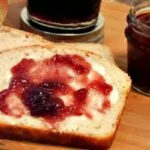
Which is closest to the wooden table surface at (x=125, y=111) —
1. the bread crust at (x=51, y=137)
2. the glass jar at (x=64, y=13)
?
the bread crust at (x=51, y=137)

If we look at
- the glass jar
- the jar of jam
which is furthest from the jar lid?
the jar of jam

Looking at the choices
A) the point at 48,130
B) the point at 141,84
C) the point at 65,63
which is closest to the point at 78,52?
the point at 65,63

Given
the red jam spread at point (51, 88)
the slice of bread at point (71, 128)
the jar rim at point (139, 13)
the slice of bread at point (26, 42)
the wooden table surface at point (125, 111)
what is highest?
the jar rim at point (139, 13)

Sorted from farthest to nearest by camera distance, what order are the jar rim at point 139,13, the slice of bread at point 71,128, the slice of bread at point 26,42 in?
the slice of bread at point 26,42 → the jar rim at point 139,13 → the slice of bread at point 71,128

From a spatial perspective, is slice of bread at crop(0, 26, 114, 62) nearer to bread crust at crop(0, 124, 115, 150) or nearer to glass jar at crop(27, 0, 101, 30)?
glass jar at crop(27, 0, 101, 30)

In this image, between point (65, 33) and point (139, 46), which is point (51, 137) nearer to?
point (139, 46)

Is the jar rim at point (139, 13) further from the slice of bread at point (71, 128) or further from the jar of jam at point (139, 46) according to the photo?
the slice of bread at point (71, 128)
